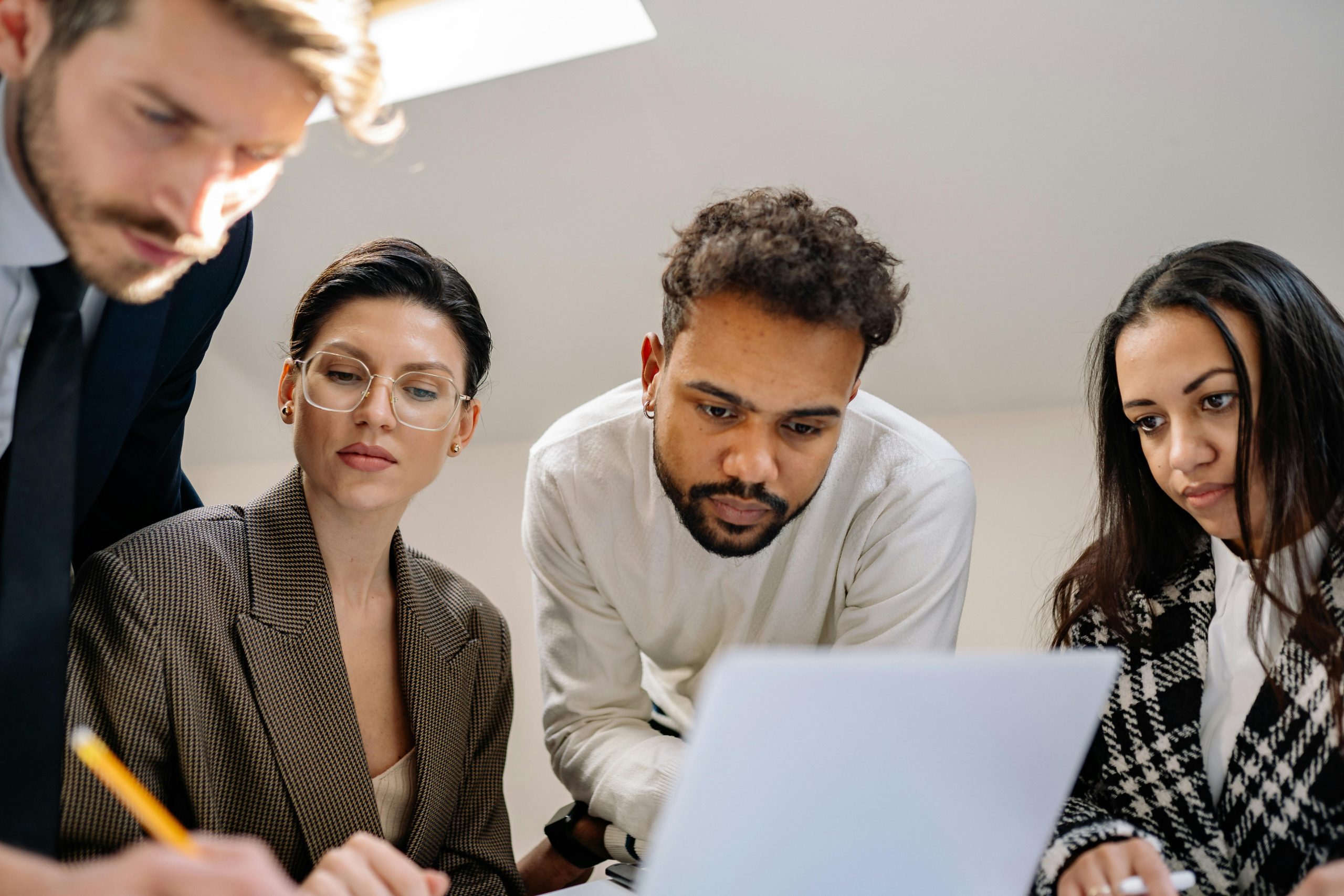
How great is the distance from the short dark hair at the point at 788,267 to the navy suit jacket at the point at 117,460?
Result: 66 cm

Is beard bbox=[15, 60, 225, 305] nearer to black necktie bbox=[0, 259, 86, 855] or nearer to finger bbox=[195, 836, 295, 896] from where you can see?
black necktie bbox=[0, 259, 86, 855]

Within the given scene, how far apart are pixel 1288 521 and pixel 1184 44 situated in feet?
4.15

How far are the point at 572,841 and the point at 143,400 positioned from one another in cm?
95

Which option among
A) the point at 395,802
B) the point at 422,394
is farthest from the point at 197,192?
the point at 395,802

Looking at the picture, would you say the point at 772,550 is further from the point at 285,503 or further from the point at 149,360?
the point at 149,360

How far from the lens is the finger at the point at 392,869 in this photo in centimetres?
96

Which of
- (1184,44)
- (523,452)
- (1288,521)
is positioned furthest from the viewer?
(523,452)

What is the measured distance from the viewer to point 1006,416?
3.15m

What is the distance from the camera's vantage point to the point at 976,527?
3.16 meters

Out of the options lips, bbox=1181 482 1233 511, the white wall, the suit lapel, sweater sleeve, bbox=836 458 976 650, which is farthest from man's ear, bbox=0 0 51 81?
the white wall

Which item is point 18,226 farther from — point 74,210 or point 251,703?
point 251,703

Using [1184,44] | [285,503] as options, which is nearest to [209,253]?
[285,503]

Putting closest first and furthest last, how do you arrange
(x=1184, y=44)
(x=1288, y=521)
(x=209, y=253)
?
(x=209, y=253), (x=1288, y=521), (x=1184, y=44)

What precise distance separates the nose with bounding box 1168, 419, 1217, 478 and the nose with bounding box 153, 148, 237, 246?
1157 millimetres
